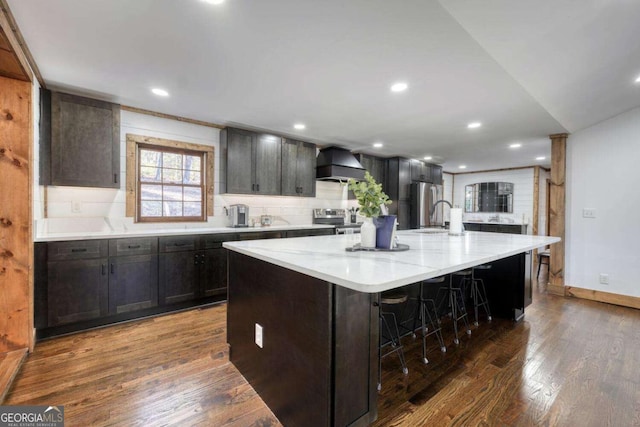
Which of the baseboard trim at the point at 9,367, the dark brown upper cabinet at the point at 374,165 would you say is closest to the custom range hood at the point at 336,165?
the dark brown upper cabinet at the point at 374,165

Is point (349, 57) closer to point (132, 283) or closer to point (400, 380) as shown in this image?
point (400, 380)

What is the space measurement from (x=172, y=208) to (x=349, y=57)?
2.94 m

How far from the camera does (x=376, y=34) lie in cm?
187

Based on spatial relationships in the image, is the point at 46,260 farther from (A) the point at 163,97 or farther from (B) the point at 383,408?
(B) the point at 383,408

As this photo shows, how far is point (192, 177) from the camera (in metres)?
3.91

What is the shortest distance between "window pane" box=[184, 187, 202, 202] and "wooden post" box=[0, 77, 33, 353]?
166cm

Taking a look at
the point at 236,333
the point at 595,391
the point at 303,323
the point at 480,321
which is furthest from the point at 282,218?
the point at 595,391

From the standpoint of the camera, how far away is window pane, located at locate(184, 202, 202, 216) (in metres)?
3.86

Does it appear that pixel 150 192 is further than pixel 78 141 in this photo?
Yes

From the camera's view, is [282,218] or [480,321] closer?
[480,321]

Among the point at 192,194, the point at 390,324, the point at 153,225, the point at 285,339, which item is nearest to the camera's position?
the point at 285,339

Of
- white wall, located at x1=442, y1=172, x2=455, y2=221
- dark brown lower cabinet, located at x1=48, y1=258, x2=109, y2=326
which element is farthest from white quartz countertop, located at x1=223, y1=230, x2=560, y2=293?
white wall, located at x1=442, y1=172, x2=455, y2=221

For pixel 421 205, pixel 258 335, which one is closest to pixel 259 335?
pixel 258 335

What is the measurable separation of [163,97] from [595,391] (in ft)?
14.5
